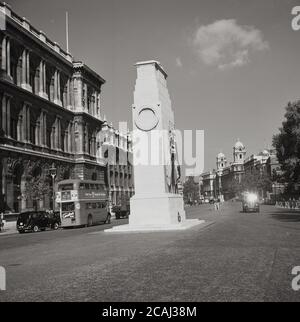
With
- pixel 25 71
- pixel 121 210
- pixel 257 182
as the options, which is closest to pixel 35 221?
pixel 121 210

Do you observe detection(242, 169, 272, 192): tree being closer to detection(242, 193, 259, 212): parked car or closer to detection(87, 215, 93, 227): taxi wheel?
detection(242, 193, 259, 212): parked car

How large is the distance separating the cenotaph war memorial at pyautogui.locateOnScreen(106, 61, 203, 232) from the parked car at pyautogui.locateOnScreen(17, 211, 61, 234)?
12.1m

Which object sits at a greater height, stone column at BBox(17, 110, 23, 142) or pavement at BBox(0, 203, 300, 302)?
stone column at BBox(17, 110, 23, 142)

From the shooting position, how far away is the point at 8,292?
7.72 metres

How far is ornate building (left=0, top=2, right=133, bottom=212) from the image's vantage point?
43344 millimetres

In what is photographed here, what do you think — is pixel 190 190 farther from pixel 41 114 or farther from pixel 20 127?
pixel 20 127

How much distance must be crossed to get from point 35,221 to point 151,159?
558 inches

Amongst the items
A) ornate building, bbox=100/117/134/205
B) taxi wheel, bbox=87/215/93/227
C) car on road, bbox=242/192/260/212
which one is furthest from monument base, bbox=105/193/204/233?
ornate building, bbox=100/117/134/205

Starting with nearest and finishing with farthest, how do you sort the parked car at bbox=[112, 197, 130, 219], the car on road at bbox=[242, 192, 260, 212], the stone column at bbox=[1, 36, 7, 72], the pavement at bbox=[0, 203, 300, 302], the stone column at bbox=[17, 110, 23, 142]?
the pavement at bbox=[0, 203, 300, 302], the stone column at bbox=[1, 36, 7, 72], the stone column at bbox=[17, 110, 23, 142], the car on road at bbox=[242, 192, 260, 212], the parked car at bbox=[112, 197, 130, 219]

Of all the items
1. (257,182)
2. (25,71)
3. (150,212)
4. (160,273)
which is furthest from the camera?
(257,182)

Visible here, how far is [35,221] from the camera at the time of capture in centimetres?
3416
